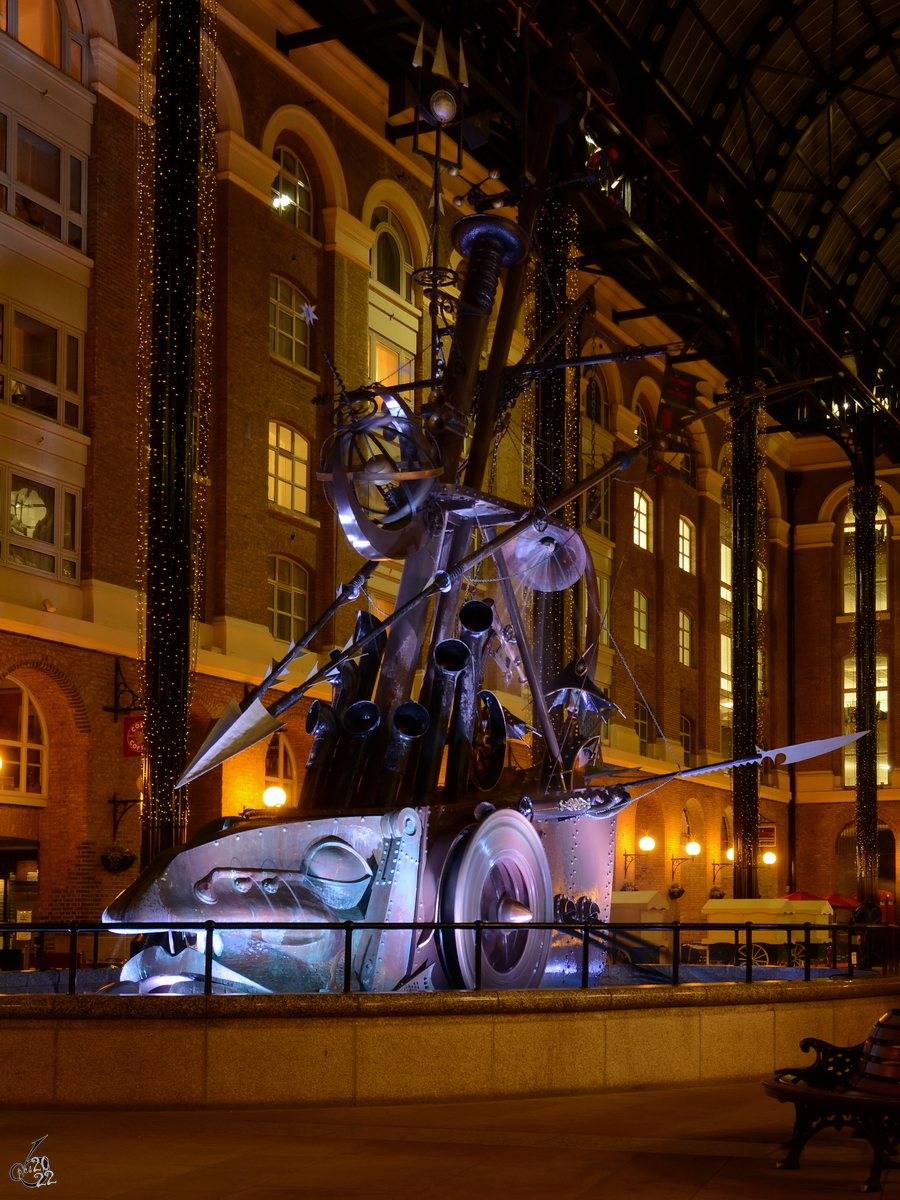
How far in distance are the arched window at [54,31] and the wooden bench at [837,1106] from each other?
21.2 metres

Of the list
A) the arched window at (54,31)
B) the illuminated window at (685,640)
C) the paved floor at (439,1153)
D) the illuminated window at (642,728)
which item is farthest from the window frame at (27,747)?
the illuminated window at (685,640)

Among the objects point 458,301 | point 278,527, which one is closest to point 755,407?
point 278,527

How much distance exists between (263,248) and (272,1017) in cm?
2161

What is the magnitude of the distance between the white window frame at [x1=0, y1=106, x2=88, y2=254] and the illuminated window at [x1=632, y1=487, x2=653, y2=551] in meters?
24.0

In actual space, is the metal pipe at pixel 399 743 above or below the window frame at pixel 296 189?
below

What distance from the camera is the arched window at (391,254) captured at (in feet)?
113

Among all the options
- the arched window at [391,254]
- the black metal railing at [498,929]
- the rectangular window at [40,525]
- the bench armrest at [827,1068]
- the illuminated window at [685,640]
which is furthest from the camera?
the illuminated window at [685,640]

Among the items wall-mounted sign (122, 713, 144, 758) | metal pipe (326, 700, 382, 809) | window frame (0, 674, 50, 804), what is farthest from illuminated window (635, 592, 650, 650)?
metal pipe (326, 700, 382, 809)

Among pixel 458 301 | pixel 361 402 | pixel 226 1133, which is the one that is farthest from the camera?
pixel 458 301

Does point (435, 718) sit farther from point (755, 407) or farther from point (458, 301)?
point (755, 407)

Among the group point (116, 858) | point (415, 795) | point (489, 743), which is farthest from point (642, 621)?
point (415, 795)

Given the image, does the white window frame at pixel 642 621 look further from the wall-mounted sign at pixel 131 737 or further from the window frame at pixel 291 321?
the wall-mounted sign at pixel 131 737

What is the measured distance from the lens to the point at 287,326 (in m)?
31.4

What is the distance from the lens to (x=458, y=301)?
14.7m
